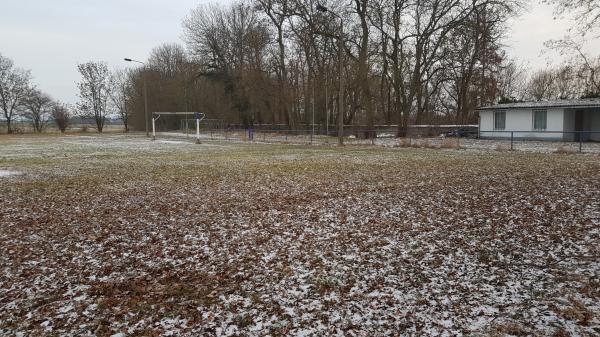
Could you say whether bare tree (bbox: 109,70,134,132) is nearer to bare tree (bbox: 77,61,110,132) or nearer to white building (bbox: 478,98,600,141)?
bare tree (bbox: 77,61,110,132)

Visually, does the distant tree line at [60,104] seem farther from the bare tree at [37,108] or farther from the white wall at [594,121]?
the white wall at [594,121]

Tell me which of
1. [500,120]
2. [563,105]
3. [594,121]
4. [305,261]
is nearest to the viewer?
[305,261]

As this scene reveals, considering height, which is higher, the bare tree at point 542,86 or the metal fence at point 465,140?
the bare tree at point 542,86

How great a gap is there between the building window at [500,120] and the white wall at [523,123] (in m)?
0.26

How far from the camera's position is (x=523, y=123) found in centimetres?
3189

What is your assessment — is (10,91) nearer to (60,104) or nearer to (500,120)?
(60,104)

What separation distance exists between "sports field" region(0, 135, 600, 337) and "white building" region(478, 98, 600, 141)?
22.6 m

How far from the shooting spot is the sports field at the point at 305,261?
12.3 feet

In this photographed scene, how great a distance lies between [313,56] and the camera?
138 feet

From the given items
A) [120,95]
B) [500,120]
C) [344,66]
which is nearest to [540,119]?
[500,120]

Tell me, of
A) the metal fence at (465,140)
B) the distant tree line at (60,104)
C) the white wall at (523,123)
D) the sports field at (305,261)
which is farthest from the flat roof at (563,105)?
the distant tree line at (60,104)

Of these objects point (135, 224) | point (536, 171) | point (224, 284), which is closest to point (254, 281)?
point (224, 284)

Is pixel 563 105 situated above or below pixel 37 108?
below

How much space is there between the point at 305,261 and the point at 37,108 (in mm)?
72862
